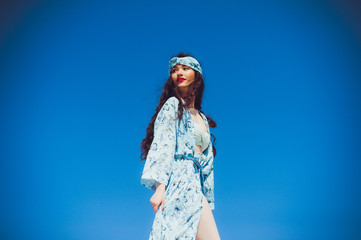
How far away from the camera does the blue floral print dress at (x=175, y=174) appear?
182 cm

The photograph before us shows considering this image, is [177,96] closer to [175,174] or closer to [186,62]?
[186,62]

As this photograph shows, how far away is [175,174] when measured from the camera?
1938 millimetres

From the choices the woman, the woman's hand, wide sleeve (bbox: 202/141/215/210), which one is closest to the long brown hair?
the woman

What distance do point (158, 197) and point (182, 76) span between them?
92cm

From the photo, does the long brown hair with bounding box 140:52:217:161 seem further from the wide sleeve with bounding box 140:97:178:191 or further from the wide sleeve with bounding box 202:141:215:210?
the wide sleeve with bounding box 202:141:215:210

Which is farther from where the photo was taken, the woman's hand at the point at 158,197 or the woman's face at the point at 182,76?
the woman's face at the point at 182,76

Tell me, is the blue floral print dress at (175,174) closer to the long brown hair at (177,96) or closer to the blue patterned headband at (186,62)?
the long brown hair at (177,96)

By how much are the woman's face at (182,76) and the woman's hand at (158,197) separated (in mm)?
804

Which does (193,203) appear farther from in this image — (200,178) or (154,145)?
(154,145)

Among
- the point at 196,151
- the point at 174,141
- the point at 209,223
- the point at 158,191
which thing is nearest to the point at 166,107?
the point at 174,141

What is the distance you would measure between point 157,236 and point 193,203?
11.5 inches

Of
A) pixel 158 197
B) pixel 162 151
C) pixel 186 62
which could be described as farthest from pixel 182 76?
pixel 158 197

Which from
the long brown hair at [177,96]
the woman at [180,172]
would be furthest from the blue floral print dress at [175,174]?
the long brown hair at [177,96]

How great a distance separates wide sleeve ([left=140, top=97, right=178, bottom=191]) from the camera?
1.83 m
